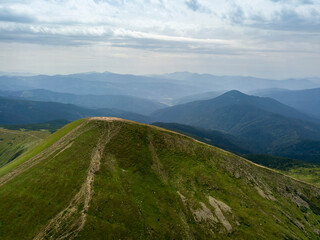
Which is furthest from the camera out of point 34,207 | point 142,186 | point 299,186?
point 299,186

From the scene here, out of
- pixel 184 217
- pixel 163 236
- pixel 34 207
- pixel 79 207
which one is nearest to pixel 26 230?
pixel 34 207

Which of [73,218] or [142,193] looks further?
[142,193]

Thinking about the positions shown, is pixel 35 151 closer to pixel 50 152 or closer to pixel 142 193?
pixel 50 152

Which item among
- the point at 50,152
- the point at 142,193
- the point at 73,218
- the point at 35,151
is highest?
the point at 50,152

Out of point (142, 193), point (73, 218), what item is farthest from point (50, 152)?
point (142, 193)

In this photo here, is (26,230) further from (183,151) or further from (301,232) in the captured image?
(301,232)

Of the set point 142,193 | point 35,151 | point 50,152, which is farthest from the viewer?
point 35,151

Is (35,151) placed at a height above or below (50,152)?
below
